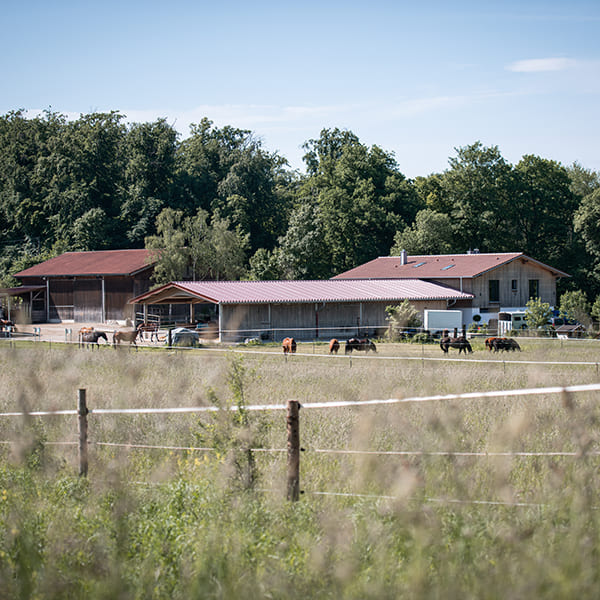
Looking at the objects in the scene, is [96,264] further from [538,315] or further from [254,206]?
[538,315]

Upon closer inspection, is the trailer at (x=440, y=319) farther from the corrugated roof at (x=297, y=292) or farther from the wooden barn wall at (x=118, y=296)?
the wooden barn wall at (x=118, y=296)

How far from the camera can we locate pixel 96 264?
55.4m

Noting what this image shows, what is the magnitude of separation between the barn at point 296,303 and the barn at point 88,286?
29.8ft

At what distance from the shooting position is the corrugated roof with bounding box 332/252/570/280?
48969 mm

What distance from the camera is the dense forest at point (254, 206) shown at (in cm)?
6116

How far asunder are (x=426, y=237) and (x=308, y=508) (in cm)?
5683

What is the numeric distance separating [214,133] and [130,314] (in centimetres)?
4779

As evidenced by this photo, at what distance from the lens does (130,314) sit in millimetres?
51312

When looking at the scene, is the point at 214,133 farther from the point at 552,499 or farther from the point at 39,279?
the point at 552,499

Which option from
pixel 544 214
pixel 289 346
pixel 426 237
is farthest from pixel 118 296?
pixel 544 214

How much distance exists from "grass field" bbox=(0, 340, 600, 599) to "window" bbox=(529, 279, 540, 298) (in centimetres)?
4088

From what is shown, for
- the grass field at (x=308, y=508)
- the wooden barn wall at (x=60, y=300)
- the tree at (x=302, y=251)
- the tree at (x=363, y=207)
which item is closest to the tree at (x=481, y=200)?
the tree at (x=363, y=207)

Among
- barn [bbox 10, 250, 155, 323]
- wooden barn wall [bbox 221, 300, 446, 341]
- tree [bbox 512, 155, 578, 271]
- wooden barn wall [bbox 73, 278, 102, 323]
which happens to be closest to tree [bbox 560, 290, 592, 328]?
wooden barn wall [bbox 221, 300, 446, 341]

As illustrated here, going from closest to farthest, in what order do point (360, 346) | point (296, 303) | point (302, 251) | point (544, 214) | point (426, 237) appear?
point (360, 346), point (296, 303), point (426, 237), point (302, 251), point (544, 214)
